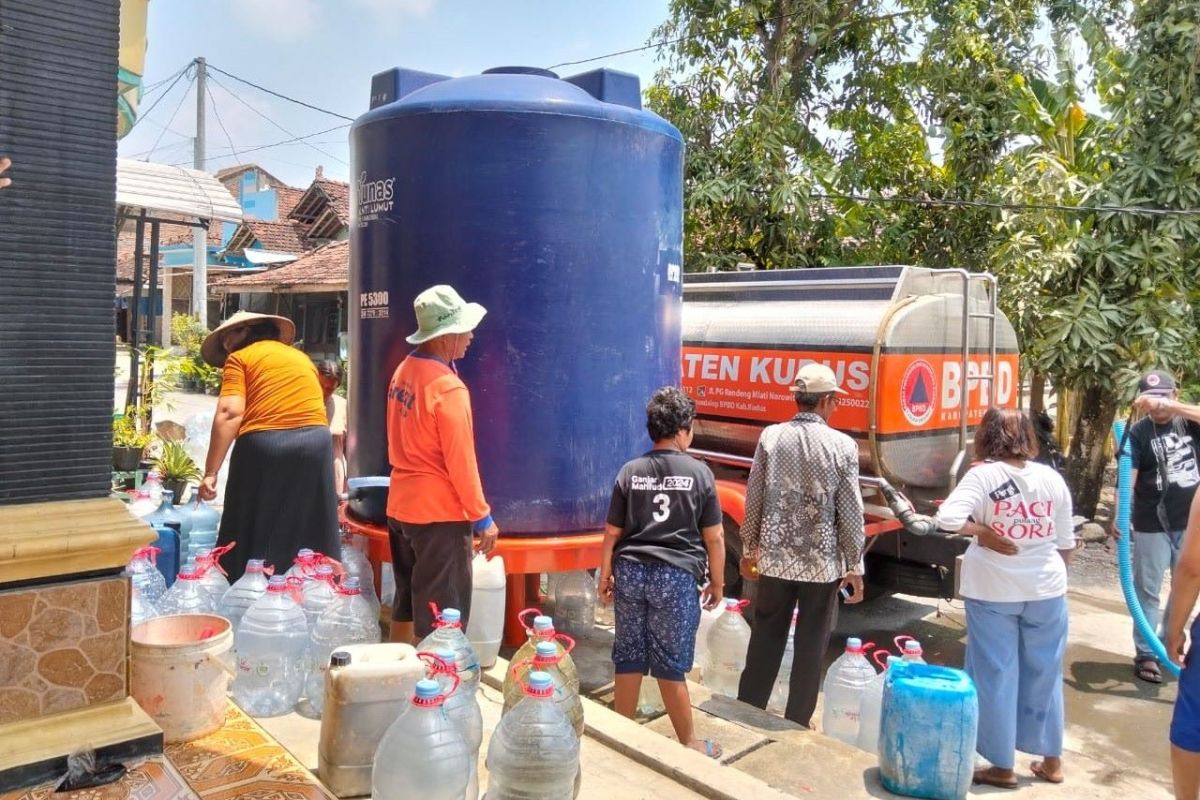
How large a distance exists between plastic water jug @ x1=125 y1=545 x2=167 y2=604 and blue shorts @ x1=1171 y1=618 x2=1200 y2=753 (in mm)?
3816

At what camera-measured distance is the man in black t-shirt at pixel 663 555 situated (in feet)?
12.4

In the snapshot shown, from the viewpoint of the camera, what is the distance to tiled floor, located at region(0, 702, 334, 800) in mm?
2436

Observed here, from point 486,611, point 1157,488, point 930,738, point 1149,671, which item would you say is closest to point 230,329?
point 486,611

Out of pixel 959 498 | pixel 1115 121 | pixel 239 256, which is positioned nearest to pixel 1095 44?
pixel 1115 121

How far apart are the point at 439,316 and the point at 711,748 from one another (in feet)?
6.82

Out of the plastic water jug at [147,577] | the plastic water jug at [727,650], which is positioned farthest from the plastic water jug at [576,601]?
the plastic water jug at [147,577]

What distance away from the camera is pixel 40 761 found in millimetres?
2389

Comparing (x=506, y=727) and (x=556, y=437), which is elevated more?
(x=556, y=437)

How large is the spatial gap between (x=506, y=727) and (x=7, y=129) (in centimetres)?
207

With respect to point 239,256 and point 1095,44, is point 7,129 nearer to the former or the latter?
point 1095,44

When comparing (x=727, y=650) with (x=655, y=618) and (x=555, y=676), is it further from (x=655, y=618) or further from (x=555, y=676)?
(x=555, y=676)

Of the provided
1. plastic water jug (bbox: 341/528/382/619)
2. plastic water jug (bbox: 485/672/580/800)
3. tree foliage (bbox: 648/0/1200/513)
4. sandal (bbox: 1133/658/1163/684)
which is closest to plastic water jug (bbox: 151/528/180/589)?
plastic water jug (bbox: 341/528/382/619)

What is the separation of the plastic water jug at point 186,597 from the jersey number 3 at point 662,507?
1798 mm

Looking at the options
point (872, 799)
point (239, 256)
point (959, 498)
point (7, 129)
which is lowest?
point (872, 799)
